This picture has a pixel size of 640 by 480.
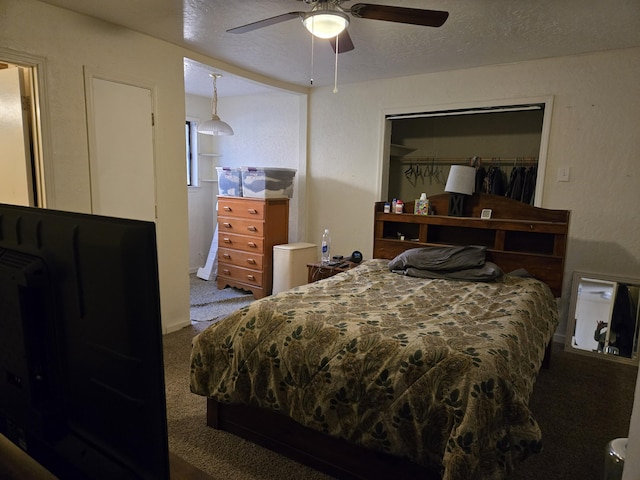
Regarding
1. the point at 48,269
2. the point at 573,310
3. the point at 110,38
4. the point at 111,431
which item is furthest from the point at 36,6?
the point at 573,310

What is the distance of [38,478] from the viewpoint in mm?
798

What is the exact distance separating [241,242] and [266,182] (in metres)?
0.76

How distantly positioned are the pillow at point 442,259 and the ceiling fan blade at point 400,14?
162 centimetres

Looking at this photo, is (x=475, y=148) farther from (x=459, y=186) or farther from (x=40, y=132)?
(x=40, y=132)

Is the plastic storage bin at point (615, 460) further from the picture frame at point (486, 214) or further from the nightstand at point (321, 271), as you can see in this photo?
the nightstand at point (321, 271)

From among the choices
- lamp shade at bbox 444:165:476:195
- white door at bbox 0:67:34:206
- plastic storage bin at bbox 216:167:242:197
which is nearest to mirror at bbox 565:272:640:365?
lamp shade at bbox 444:165:476:195

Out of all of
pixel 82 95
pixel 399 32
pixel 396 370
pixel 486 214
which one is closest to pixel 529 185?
pixel 486 214

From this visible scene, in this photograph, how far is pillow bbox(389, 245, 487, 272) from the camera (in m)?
2.97

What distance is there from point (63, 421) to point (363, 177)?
3939mm

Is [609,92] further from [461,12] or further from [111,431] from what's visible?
[111,431]

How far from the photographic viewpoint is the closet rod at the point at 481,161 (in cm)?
398

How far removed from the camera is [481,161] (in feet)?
13.8

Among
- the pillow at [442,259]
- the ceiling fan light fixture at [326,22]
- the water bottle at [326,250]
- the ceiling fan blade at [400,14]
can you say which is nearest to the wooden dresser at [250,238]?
the water bottle at [326,250]

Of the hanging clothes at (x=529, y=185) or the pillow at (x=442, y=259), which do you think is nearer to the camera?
the pillow at (x=442, y=259)
